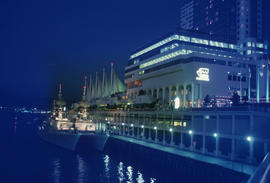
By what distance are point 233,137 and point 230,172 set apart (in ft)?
18.9

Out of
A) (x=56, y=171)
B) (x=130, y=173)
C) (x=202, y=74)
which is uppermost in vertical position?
(x=202, y=74)

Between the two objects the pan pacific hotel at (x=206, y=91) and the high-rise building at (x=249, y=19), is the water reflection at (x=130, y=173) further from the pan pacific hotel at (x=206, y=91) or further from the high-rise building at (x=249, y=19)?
the high-rise building at (x=249, y=19)

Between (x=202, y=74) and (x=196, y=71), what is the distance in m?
1.91

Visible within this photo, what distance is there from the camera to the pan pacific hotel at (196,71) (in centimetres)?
6944

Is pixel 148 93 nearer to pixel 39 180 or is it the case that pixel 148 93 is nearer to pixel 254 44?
pixel 254 44

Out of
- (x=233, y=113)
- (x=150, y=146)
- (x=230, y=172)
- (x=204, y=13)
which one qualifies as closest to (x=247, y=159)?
(x=230, y=172)

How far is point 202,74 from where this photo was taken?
68875 mm

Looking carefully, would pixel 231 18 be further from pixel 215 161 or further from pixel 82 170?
pixel 82 170

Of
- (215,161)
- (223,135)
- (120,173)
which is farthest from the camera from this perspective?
(120,173)

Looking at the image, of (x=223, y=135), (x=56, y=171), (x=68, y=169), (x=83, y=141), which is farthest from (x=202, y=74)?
(x=56, y=171)

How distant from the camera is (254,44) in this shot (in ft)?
338

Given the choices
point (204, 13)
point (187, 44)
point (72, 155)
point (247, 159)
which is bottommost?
point (72, 155)

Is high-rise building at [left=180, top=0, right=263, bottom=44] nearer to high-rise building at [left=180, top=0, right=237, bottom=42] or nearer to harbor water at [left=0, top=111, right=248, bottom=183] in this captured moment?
high-rise building at [left=180, top=0, right=237, bottom=42]

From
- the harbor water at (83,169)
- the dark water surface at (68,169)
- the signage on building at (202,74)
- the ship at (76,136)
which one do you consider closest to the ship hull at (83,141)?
the ship at (76,136)
